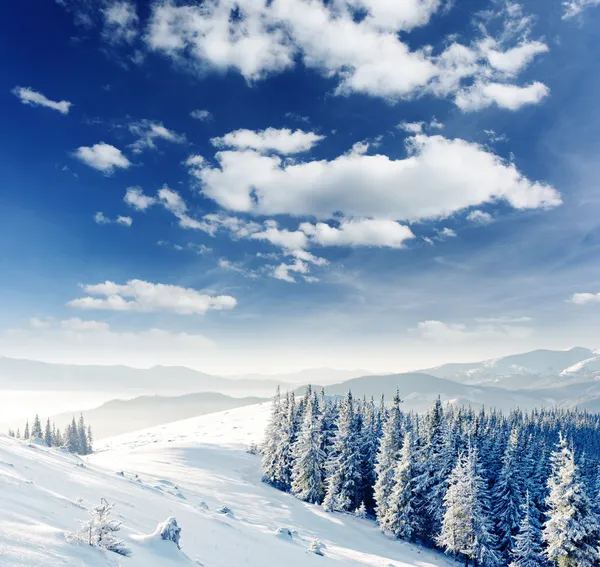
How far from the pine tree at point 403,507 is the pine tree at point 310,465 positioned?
33.2ft

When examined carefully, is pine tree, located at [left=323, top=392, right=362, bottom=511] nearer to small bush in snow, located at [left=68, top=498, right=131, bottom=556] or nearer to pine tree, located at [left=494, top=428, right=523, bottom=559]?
pine tree, located at [left=494, top=428, right=523, bottom=559]

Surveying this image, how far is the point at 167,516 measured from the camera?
22.3 m

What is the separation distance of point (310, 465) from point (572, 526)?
31916mm

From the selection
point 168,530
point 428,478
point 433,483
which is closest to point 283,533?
point 168,530

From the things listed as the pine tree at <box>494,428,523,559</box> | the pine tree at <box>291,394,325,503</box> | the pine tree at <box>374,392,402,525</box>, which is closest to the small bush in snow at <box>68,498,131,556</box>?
the pine tree at <box>374,392,402,525</box>

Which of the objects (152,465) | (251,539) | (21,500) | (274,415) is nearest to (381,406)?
(274,415)

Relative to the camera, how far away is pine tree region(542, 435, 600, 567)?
27.4 metres

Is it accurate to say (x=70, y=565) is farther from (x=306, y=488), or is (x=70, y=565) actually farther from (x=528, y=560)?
(x=306, y=488)

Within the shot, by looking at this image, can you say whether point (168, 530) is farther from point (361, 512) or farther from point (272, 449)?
point (272, 449)

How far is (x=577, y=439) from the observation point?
128 meters

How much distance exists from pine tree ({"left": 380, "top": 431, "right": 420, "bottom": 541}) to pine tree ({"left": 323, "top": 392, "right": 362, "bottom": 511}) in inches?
246

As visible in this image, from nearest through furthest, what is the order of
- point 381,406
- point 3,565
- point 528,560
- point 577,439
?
point 3,565, point 528,560, point 381,406, point 577,439

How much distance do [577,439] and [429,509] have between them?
11312 cm

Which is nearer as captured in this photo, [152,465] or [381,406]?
[152,465]
